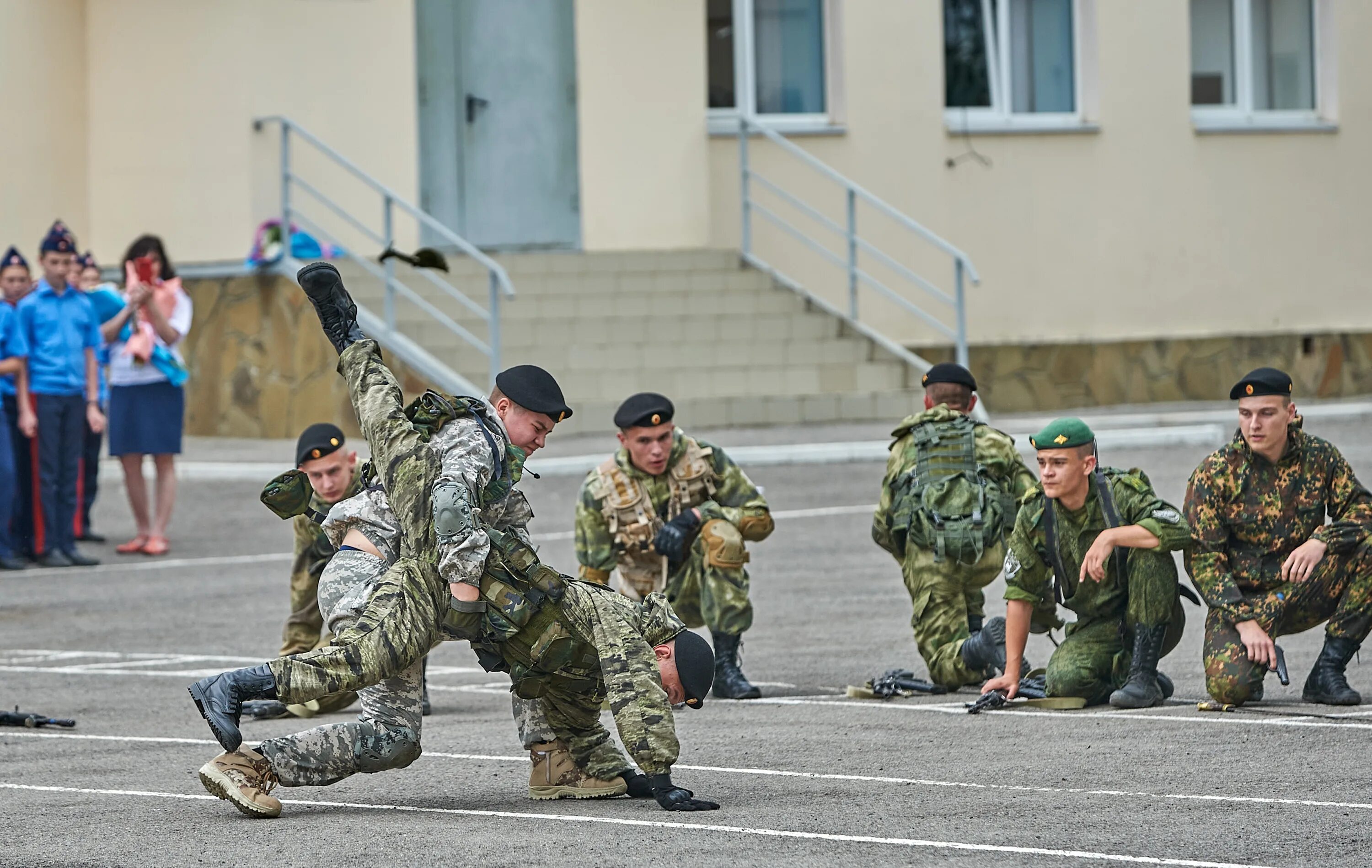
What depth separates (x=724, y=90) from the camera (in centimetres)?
2255

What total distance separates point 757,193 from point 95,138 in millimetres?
6479

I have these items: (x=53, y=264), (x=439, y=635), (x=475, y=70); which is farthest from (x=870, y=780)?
(x=475, y=70)

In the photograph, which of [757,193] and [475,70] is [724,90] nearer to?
[757,193]

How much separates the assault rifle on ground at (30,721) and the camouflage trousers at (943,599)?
3.64 metres

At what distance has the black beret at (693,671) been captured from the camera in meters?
6.86

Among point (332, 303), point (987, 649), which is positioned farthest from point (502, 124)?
point (332, 303)

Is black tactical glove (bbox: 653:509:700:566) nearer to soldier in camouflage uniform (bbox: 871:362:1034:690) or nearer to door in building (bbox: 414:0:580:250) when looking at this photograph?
soldier in camouflage uniform (bbox: 871:362:1034:690)

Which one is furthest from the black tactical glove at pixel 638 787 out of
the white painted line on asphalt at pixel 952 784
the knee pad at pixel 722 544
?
the knee pad at pixel 722 544

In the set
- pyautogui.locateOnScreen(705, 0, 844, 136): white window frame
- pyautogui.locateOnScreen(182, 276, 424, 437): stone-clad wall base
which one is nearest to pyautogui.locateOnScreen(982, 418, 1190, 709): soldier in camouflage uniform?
pyautogui.locateOnScreen(182, 276, 424, 437): stone-clad wall base

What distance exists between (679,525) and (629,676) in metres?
2.78

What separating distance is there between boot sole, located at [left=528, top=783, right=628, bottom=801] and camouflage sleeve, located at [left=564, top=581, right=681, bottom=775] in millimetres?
289

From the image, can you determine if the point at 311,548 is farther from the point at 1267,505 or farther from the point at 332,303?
the point at 1267,505

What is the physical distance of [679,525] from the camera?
9477 mm

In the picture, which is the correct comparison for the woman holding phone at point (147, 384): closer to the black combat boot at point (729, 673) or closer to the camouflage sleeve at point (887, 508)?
the black combat boot at point (729, 673)
